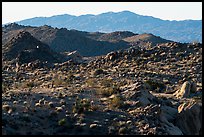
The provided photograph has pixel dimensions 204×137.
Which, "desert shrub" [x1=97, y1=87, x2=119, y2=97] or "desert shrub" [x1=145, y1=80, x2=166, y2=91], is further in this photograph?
"desert shrub" [x1=145, y1=80, x2=166, y2=91]

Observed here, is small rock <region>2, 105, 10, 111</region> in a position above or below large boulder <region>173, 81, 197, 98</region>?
above

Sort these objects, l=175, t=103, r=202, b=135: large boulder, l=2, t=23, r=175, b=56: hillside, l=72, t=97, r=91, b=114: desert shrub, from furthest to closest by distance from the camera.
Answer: l=2, t=23, r=175, b=56: hillside, l=175, t=103, r=202, b=135: large boulder, l=72, t=97, r=91, b=114: desert shrub

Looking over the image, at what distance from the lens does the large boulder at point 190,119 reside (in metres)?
19.3

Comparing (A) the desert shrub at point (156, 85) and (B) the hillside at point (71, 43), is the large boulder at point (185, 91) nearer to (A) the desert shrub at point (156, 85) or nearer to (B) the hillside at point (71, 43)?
(A) the desert shrub at point (156, 85)

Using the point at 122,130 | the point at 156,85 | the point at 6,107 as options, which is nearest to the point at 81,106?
the point at 122,130

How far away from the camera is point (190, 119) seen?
19.6 m

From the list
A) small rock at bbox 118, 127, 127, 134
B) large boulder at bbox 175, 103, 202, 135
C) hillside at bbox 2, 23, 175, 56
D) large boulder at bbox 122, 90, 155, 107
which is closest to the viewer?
small rock at bbox 118, 127, 127, 134

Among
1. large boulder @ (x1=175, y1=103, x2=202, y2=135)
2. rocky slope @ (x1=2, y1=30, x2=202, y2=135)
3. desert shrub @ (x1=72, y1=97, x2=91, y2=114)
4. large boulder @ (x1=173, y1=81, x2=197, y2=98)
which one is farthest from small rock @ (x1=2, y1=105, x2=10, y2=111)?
large boulder @ (x1=173, y1=81, x2=197, y2=98)

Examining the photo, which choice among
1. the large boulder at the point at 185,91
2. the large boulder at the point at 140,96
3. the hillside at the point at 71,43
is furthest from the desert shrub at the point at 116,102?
the hillside at the point at 71,43

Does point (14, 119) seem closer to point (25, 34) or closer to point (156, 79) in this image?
point (156, 79)

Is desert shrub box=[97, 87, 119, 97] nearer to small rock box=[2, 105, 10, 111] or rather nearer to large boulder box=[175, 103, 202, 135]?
large boulder box=[175, 103, 202, 135]

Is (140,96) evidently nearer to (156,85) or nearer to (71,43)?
(156,85)

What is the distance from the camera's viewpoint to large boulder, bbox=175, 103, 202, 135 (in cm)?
1930

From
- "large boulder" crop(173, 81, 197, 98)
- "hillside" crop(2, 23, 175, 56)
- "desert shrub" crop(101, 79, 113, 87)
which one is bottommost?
"hillside" crop(2, 23, 175, 56)
